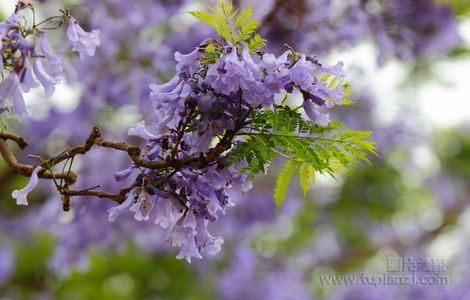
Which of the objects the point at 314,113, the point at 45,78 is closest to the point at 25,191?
the point at 45,78

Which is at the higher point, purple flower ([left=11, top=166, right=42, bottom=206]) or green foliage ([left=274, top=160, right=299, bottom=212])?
green foliage ([left=274, top=160, right=299, bottom=212])

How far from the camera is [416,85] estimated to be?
8258 mm

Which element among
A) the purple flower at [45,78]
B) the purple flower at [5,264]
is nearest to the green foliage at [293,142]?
the purple flower at [45,78]

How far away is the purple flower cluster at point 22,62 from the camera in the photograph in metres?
2.15

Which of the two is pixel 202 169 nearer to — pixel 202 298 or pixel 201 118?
pixel 201 118

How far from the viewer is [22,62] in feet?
7.14

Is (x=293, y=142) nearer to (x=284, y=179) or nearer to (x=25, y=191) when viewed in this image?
(x=284, y=179)

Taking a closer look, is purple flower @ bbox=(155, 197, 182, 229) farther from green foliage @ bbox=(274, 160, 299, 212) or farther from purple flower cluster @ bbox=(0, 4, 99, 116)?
purple flower cluster @ bbox=(0, 4, 99, 116)

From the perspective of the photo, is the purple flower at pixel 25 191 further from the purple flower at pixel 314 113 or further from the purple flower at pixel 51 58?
the purple flower at pixel 314 113

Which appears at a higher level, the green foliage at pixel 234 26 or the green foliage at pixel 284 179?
the green foliage at pixel 234 26

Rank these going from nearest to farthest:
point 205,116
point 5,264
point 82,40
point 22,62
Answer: point 205,116, point 22,62, point 82,40, point 5,264

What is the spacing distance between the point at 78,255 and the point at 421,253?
16.5 feet

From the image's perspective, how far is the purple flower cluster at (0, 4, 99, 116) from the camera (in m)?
2.15

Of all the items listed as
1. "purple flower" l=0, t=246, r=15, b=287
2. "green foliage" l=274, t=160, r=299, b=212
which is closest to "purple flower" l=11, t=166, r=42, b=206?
"green foliage" l=274, t=160, r=299, b=212
